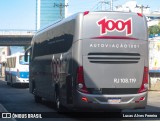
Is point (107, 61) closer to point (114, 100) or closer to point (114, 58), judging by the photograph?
point (114, 58)

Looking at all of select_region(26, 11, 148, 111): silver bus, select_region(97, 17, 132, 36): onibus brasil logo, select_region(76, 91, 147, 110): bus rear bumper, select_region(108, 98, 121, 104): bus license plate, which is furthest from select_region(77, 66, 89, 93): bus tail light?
select_region(97, 17, 132, 36): onibus brasil logo

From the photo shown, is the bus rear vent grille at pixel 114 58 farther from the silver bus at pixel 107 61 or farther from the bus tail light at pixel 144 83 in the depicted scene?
the bus tail light at pixel 144 83

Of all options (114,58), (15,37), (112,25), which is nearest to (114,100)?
(114,58)

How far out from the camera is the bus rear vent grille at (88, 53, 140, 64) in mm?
13539

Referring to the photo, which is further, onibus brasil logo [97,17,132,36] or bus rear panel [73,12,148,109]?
onibus brasil logo [97,17,132,36]

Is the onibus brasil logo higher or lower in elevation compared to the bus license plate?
higher

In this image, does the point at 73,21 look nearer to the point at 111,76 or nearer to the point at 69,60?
the point at 69,60

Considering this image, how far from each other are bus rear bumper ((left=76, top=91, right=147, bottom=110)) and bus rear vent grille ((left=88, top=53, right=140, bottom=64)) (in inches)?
43.3

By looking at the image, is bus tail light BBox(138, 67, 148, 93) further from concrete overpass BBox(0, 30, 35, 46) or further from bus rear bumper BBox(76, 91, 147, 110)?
concrete overpass BBox(0, 30, 35, 46)

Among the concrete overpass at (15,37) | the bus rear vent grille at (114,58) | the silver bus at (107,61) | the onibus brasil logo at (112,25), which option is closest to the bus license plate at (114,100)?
the silver bus at (107,61)

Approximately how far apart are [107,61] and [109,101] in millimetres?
1258

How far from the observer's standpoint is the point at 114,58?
538 inches

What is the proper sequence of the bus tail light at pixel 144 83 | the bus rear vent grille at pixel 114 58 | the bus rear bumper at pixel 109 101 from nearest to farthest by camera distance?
the bus rear bumper at pixel 109 101, the bus rear vent grille at pixel 114 58, the bus tail light at pixel 144 83

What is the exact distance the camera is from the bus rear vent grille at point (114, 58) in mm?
13539
